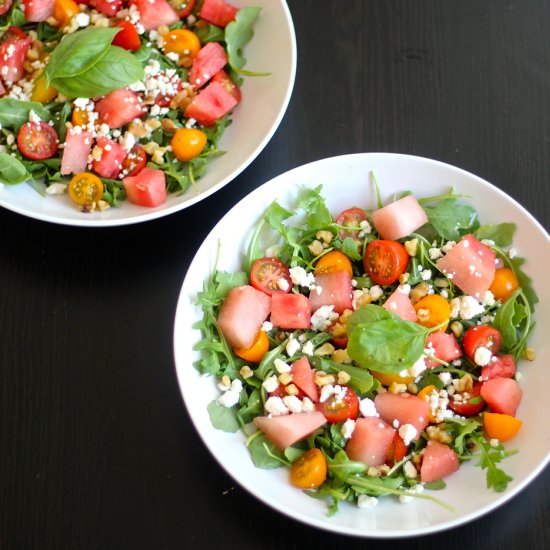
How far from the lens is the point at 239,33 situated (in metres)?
1.66

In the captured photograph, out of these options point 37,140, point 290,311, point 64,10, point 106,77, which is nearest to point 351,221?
point 290,311

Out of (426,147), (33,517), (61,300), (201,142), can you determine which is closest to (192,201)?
(201,142)

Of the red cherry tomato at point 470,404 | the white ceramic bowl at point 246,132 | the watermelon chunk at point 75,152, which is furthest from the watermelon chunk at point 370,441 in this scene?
the watermelon chunk at point 75,152

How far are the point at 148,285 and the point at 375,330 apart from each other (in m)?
0.53

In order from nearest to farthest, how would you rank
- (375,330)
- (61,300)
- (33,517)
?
(375,330), (33,517), (61,300)

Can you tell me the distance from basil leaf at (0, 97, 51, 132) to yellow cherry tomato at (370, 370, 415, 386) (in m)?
0.87

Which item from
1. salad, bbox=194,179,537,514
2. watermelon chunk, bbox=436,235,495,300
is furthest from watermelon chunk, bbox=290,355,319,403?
watermelon chunk, bbox=436,235,495,300

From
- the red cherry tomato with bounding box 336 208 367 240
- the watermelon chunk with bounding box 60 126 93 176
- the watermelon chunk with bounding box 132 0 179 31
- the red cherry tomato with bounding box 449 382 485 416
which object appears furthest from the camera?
the watermelon chunk with bounding box 132 0 179 31

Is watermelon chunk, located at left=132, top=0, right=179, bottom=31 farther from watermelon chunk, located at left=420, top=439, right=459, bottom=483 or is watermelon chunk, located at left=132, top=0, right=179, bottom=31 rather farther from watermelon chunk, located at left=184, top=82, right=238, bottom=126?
watermelon chunk, located at left=420, top=439, right=459, bottom=483

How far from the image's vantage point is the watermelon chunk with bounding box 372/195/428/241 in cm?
143

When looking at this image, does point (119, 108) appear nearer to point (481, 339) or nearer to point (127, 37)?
point (127, 37)

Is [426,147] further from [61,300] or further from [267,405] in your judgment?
[61,300]

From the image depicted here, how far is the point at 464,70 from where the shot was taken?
176cm

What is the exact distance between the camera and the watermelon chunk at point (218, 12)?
170 cm
